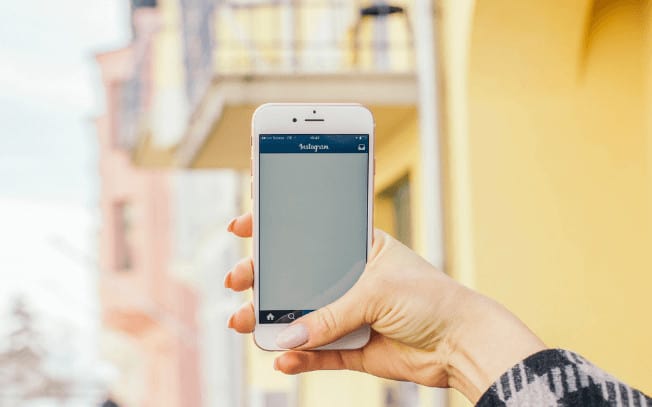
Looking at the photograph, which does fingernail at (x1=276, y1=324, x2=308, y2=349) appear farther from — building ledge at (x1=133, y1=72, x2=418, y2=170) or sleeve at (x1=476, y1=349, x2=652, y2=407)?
building ledge at (x1=133, y1=72, x2=418, y2=170)

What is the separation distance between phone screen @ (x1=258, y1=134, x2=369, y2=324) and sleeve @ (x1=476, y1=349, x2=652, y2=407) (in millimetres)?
610

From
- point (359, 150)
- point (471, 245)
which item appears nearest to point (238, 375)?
point (471, 245)

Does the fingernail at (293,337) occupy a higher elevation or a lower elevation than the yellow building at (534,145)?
higher

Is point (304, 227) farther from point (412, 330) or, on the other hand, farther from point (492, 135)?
point (492, 135)

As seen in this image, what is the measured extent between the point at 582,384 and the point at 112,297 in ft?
79.7

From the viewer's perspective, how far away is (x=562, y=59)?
16.1 feet

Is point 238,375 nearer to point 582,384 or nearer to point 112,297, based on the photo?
point 112,297

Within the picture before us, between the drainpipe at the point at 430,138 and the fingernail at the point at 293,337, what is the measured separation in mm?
3805

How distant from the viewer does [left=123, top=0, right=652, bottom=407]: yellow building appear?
4.59 m

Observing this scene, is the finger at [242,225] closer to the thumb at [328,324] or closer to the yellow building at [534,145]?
the thumb at [328,324]

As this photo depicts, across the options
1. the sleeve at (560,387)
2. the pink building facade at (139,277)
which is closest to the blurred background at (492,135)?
the sleeve at (560,387)

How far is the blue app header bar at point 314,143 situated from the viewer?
2.28 metres

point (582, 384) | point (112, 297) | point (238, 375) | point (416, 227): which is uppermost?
point (582, 384)

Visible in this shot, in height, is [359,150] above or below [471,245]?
above
